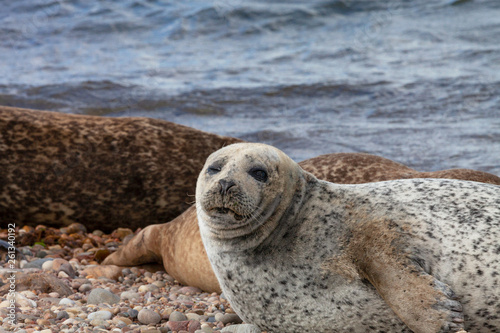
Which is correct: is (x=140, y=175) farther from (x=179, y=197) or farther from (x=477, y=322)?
(x=477, y=322)

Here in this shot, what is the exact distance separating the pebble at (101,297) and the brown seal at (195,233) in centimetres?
75

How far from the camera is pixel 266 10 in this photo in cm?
1914

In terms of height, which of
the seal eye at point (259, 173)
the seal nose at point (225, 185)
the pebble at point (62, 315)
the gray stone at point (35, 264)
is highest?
the seal eye at point (259, 173)

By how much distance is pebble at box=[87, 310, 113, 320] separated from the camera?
144 inches

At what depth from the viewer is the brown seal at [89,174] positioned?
6.33 metres

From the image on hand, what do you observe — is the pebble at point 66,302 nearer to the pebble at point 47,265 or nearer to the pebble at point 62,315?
the pebble at point 62,315

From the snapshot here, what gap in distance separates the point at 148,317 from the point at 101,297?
1.68 feet

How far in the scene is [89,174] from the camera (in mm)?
6445

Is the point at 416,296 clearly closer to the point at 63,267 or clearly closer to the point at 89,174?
the point at 63,267

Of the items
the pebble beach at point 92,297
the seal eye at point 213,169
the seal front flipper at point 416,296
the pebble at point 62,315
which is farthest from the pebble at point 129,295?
the seal front flipper at point 416,296

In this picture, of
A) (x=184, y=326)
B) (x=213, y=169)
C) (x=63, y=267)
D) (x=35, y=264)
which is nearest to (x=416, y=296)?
(x=213, y=169)

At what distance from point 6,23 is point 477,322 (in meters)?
20.6

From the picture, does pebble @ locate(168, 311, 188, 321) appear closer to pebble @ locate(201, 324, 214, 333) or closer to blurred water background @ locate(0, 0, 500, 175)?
pebble @ locate(201, 324, 214, 333)

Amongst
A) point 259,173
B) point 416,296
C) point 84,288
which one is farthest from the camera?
point 84,288
